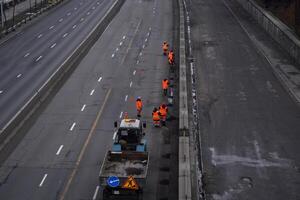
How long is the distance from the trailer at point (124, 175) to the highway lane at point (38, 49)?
12.0 metres

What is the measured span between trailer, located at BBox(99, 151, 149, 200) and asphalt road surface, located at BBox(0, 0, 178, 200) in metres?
1.53

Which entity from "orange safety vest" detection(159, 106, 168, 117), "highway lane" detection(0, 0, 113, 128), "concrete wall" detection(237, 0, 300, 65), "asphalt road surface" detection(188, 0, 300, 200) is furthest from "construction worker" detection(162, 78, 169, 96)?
"concrete wall" detection(237, 0, 300, 65)

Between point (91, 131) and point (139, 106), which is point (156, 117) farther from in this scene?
point (91, 131)

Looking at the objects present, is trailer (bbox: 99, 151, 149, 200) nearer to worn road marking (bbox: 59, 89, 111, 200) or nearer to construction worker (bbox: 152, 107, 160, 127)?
worn road marking (bbox: 59, 89, 111, 200)

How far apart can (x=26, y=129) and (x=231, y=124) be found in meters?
12.2

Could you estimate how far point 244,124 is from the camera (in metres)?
35.0

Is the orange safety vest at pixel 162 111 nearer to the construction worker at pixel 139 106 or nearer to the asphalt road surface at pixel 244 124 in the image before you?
the construction worker at pixel 139 106

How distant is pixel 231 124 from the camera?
1377 inches

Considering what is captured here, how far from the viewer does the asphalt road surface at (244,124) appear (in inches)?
1064

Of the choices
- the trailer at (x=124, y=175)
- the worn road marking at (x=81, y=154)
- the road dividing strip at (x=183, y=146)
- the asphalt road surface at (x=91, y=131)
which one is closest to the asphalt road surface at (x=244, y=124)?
the road dividing strip at (x=183, y=146)

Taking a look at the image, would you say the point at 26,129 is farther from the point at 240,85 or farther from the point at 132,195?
the point at 240,85

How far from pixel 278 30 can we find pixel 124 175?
3715 centimetres

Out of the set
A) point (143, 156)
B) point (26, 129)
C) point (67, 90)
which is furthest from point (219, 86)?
point (143, 156)

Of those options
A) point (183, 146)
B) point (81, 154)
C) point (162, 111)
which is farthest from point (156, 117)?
point (81, 154)
